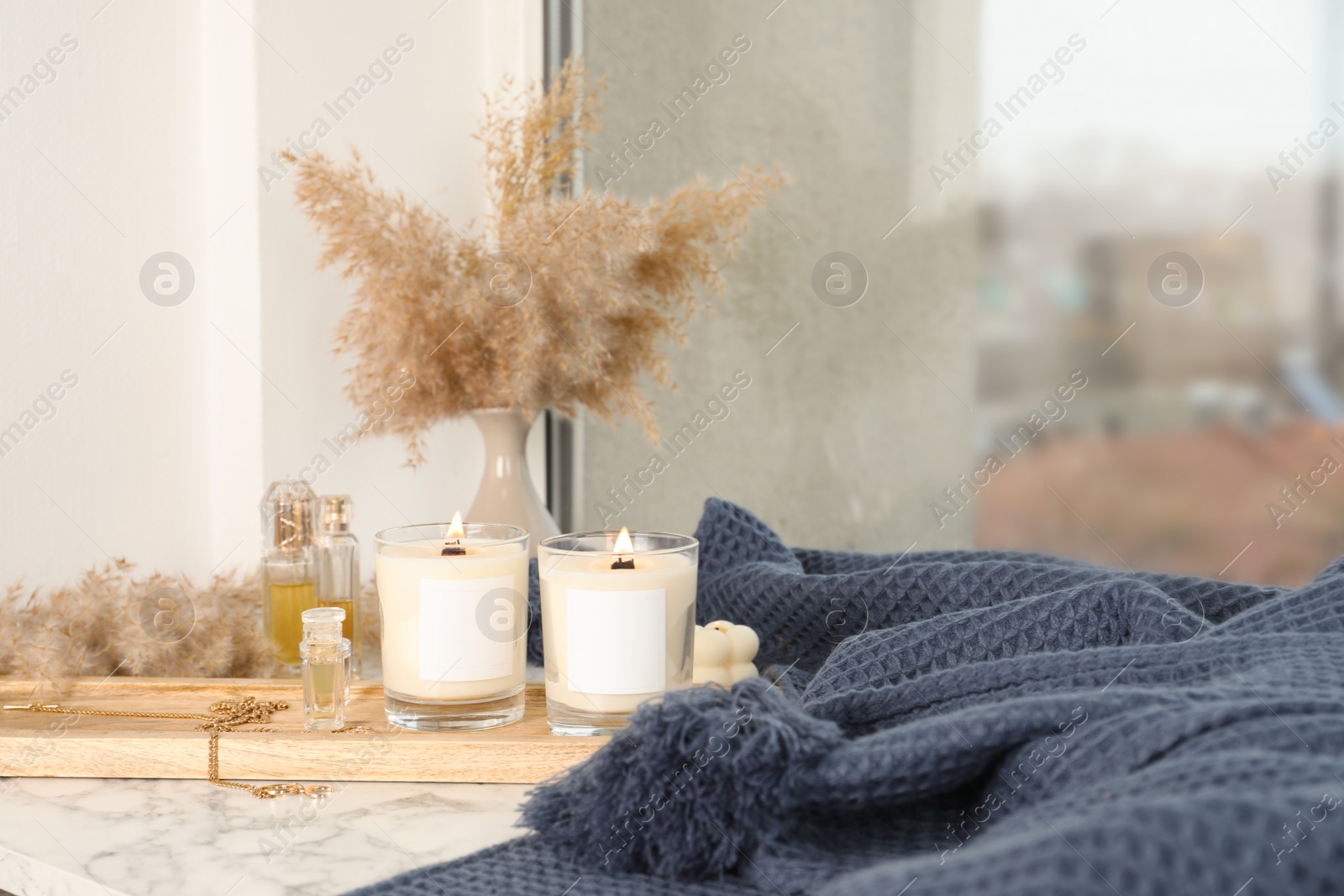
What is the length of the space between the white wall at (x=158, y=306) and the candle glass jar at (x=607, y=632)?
599 millimetres

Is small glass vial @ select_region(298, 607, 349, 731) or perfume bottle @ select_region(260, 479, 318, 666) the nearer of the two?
small glass vial @ select_region(298, 607, 349, 731)

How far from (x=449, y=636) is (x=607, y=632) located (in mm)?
99

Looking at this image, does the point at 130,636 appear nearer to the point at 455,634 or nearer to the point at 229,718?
the point at 229,718

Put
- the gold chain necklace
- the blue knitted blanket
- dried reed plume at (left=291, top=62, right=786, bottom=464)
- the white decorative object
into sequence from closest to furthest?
the blue knitted blanket < the gold chain necklace < the white decorative object < dried reed plume at (left=291, top=62, right=786, bottom=464)

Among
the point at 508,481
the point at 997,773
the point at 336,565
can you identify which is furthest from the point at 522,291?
the point at 997,773

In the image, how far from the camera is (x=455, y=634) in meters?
0.66

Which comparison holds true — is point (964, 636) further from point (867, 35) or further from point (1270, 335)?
point (867, 35)

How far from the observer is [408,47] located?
1310 millimetres

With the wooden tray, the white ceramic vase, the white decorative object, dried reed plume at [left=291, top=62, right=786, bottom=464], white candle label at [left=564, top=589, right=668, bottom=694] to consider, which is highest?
dried reed plume at [left=291, top=62, right=786, bottom=464]

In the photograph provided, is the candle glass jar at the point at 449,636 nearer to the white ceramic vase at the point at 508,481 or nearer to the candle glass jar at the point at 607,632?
the candle glass jar at the point at 607,632

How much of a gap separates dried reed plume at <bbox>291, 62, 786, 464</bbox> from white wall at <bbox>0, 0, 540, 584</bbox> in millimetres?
75

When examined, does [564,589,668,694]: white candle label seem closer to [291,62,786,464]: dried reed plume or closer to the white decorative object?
the white decorative object

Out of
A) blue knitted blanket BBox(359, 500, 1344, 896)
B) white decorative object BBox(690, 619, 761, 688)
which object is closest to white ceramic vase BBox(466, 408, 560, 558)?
white decorative object BBox(690, 619, 761, 688)

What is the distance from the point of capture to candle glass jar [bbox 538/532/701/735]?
64cm
